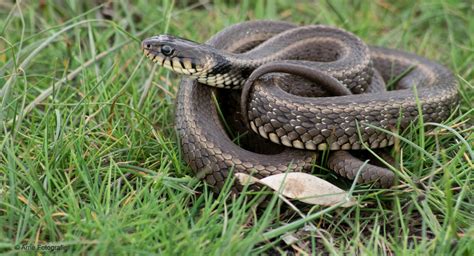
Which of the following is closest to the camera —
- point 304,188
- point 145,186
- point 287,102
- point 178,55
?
point 145,186

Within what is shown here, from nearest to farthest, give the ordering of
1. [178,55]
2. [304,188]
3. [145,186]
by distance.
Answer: [145,186] → [304,188] → [178,55]

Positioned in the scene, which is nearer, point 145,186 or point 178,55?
point 145,186

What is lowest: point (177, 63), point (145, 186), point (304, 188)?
point (304, 188)

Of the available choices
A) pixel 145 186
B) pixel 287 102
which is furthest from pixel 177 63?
pixel 145 186

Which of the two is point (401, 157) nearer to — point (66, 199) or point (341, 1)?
point (66, 199)

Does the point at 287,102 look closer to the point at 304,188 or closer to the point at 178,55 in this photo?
the point at 304,188

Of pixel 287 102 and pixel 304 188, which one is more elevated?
pixel 287 102

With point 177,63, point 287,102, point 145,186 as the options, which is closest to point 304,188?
point 287,102

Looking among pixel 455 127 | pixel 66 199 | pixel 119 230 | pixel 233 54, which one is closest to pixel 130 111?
pixel 233 54
